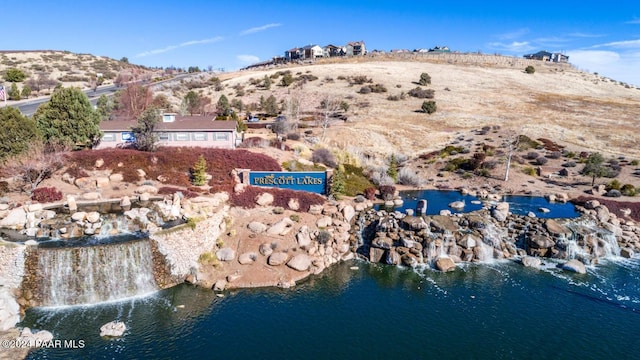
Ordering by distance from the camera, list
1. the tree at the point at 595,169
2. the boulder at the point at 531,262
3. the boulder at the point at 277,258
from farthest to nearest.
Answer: the tree at the point at 595,169 → the boulder at the point at 531,262 → the boulder at the point at 277,258

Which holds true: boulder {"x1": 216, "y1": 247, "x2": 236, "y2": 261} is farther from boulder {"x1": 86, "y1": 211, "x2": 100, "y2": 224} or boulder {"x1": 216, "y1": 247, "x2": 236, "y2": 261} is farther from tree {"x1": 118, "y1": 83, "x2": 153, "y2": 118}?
tree {"x1": 118, "y1": 83, "x2": 153, "y2": 118}

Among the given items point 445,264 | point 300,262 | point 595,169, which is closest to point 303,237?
point 300,262

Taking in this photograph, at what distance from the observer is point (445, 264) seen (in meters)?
36.8

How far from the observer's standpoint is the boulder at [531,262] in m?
37.7

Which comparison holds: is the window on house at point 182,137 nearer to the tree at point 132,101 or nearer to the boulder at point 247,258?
the tree at point 132,101

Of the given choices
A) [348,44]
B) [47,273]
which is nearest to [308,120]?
[47,273]

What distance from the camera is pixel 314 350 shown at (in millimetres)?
24969

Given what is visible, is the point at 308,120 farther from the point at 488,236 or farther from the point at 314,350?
the point at 314,350

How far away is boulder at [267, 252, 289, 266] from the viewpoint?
35.2m

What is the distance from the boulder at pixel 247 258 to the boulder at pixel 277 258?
1488 millimetres

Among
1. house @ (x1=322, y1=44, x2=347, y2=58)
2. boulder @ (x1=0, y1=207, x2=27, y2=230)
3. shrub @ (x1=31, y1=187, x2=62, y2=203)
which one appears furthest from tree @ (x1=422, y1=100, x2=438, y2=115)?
house @ (x1=322, y1=44, x2=347, y2=58)

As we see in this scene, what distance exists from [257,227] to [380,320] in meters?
16.7

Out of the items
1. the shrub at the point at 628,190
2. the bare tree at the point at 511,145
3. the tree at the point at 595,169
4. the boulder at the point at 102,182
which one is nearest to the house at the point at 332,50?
the bare tree at the point at 511,145

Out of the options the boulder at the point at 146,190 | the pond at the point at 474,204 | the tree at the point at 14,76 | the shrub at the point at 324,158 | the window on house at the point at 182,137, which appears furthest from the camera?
the tree at the point at 14,76
